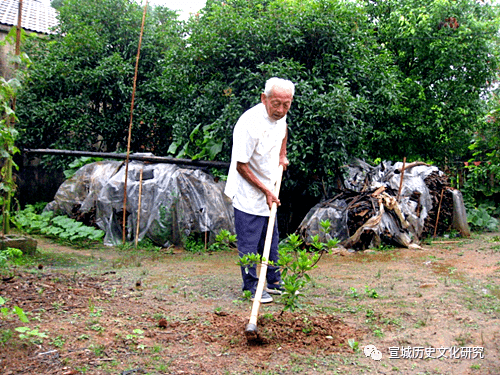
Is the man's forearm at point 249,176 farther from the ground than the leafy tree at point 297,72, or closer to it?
closer to it

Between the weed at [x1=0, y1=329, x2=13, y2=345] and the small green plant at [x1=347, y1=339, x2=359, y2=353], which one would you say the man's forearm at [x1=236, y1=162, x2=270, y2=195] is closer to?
the small green plant at [x1=347, y1=339, x2=359, y2=353]

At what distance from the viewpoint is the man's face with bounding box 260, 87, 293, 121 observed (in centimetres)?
414

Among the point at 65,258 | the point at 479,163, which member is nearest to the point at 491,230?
the point at 479,163

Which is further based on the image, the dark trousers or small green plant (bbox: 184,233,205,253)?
small green plant (bbox: 184,233,205,253)

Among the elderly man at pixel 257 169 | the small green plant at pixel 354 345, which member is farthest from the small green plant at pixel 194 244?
the small green plant at pixel 354 345

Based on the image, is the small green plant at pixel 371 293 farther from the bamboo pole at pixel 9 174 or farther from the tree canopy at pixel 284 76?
the bamboo pole at pixel 9 174

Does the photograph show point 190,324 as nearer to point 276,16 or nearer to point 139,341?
point 139,341

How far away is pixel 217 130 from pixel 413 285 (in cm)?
412

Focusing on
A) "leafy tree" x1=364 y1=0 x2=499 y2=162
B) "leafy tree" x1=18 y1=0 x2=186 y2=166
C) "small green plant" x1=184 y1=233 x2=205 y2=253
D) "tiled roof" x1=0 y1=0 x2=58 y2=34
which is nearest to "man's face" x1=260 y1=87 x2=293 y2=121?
"small green plant" x1=184 y1=233 x2=205 y2=253

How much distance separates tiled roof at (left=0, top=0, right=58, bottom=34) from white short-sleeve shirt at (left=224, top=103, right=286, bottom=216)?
9.32m

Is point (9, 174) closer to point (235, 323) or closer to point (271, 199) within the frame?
point (271, 199)

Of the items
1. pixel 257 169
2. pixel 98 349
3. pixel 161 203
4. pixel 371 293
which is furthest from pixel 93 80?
pixel 98 349

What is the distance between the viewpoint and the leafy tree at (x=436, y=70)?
422 inches

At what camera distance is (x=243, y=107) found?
25.5 ft
